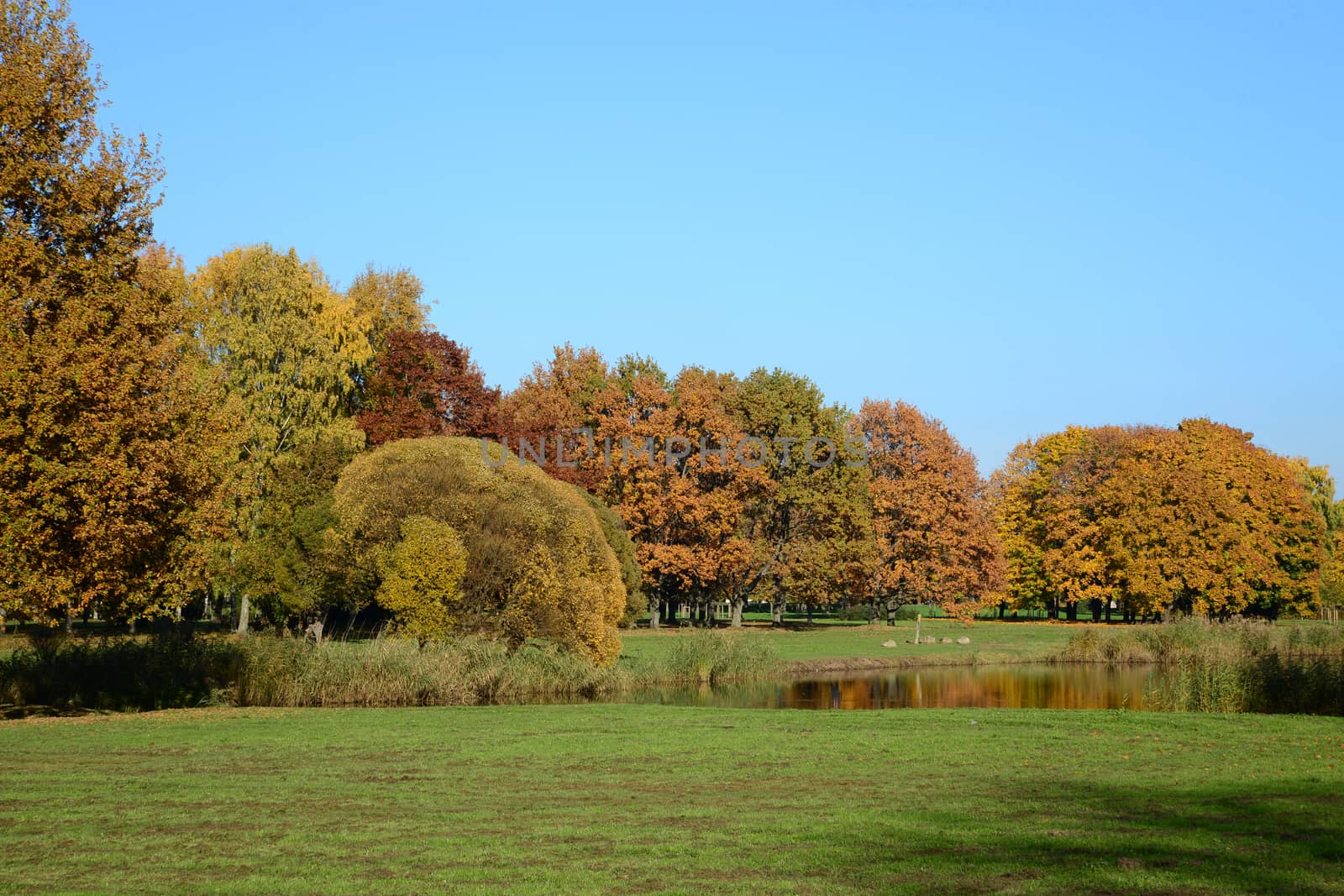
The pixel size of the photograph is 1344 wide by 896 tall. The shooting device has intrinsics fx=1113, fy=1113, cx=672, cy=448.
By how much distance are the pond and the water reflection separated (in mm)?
31

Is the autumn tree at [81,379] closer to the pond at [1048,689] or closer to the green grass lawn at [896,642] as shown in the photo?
the pond at [1048,689]

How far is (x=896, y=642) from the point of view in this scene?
55.4 meters

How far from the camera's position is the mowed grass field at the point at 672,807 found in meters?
9.97

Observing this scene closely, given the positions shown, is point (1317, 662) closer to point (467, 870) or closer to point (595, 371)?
point (467, 870)

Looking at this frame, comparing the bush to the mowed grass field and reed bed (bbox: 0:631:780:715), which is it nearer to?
reed bed (bbox: 0:631:780:715)

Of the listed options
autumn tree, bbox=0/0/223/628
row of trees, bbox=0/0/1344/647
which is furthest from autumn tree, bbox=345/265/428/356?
autumn tree, bbox=0/0/223/628

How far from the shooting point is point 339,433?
50.4 metres

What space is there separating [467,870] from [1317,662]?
2407 centimetres

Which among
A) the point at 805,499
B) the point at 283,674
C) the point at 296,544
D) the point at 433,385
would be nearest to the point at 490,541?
the point at 283,674

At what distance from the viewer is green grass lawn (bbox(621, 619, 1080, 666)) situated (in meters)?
47.7

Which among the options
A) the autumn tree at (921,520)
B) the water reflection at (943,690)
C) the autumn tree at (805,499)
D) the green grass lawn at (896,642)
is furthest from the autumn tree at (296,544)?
the autumn tree at (921,520)

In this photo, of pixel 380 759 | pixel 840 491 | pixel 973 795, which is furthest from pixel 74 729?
pixel 840 491

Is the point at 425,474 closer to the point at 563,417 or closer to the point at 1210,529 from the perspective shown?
the point at 563,417

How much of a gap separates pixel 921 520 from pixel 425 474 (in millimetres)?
41031
